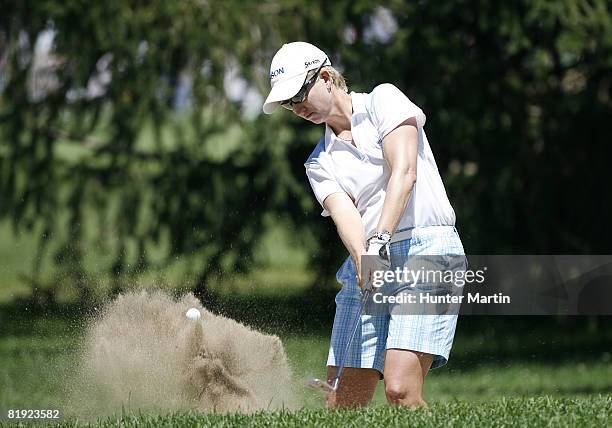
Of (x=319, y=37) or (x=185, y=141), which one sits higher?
(x=319, y=37)

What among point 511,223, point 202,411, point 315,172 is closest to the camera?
point 315,172

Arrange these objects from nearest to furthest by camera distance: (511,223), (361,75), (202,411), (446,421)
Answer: (446,421)
(202,411)
(361,75)
(511,223)

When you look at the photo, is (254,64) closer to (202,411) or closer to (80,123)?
(80,123)

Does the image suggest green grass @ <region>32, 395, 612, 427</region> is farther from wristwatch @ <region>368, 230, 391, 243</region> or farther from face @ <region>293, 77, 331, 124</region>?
face @ <region>293, 77, 331, 124</region>

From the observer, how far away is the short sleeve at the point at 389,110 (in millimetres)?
5293

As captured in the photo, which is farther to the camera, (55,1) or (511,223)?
(511,223)

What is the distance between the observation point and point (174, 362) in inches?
261

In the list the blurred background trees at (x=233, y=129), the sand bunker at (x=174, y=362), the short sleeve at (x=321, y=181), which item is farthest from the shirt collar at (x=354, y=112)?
the blurred background trees at (x=233, y=129)

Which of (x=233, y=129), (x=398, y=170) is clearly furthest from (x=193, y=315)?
(x=233, y=129)

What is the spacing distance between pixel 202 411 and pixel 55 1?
7.11m

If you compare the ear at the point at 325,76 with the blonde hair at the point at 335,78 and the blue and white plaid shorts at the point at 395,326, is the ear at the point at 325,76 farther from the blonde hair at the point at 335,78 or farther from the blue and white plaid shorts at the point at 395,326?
the blue and white plaid shorts at the point at 395,326

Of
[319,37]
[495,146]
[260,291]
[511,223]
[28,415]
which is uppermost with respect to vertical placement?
[319,37]

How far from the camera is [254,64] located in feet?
41.2

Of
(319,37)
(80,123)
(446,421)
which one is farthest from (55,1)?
(446,421)
